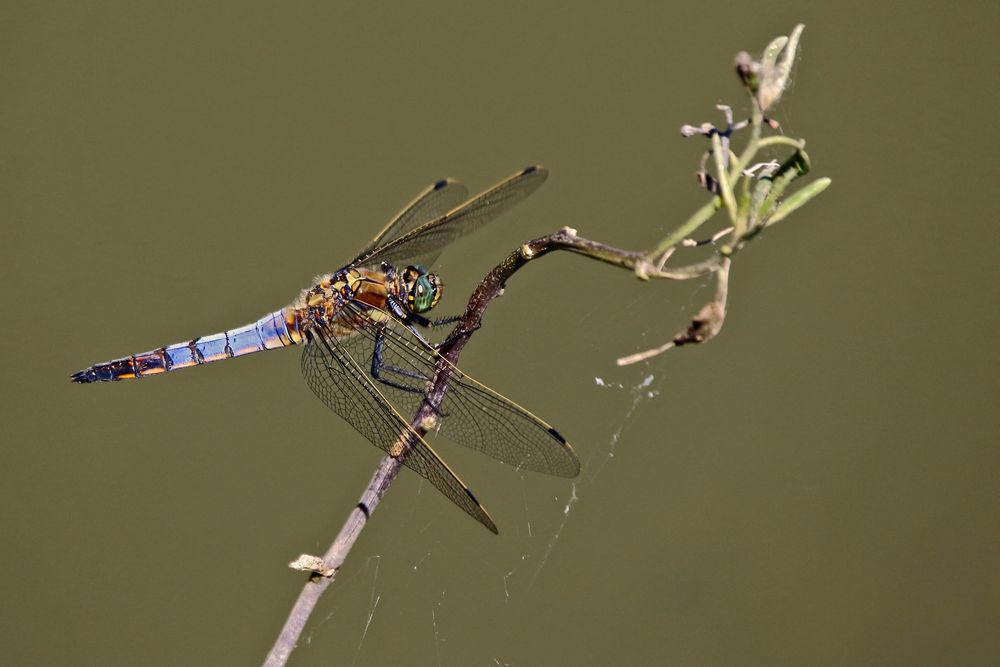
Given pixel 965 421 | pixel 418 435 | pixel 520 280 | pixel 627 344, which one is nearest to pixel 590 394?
pixel 627 344

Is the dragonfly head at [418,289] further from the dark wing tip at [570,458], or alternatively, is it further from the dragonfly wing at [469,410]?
the dark wing tip at [570,458]

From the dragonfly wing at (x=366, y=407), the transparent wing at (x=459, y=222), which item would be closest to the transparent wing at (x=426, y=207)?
the transparent wing at (x=459, y=222)

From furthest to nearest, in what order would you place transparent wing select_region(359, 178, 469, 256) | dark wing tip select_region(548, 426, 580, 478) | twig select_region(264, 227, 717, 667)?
transparent wing select_region(359, 178, 469, 256)
dark wing tip select_region(548, 426, 580, 478)
twig select_region(264, 227, 717, 667)

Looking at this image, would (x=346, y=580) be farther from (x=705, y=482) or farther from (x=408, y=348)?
(x=705, y=482)

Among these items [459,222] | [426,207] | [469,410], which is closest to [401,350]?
[469,410]

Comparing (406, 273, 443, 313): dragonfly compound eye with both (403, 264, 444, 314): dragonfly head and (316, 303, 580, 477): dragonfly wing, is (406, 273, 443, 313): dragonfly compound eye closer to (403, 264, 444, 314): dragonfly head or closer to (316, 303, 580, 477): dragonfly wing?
(403, 264, 444, 314): dragonfly head

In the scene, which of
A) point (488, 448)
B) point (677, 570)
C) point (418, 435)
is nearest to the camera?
point (418, 435)

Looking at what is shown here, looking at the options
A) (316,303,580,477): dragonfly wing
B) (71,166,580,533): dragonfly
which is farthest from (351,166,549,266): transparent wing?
(316,303,580,477): dragonfly wing
